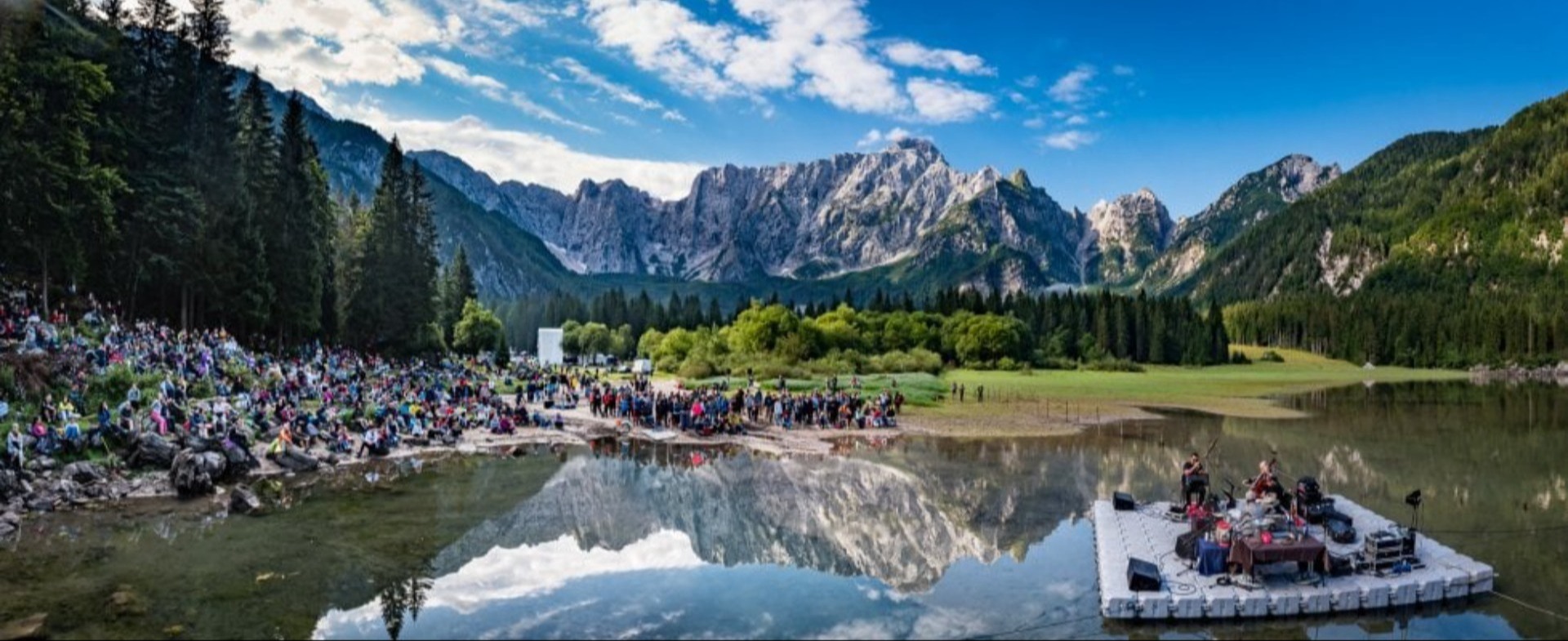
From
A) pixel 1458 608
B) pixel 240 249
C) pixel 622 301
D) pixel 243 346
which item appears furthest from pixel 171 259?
pixel 622 301

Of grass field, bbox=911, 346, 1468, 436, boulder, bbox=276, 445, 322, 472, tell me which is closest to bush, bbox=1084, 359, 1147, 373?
grass field, bbox=911, 346, 1468, 436

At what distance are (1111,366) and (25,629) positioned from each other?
437 ft

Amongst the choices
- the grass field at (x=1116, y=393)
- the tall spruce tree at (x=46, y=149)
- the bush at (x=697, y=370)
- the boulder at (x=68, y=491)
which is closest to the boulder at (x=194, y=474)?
the boulder at (x=68, y=491)

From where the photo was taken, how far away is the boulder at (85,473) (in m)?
30.8

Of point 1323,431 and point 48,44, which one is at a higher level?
point 48,44

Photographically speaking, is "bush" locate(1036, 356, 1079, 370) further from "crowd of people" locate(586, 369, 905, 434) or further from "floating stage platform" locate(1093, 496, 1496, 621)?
"floating stage platform" locate(1093, 496, 1496, 621)

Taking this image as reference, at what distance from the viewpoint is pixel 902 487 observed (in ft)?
124

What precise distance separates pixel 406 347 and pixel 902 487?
62.8 m

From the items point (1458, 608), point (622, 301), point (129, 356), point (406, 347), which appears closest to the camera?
point (1458, 608)

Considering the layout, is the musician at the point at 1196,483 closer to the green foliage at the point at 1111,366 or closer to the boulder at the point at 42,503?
the boulder at the point at 42,503

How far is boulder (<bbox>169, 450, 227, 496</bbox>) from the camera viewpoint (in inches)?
1252

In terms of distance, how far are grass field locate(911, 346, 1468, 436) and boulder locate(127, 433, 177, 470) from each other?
39.7 meters

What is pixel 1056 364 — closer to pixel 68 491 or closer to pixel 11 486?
pixel 68 491

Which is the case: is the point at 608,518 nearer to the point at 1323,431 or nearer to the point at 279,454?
the point at 279,454
